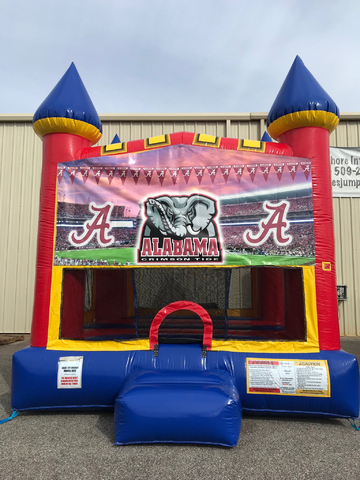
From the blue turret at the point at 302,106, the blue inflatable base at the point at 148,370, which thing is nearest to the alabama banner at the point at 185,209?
the blue turret at the point at 302,106

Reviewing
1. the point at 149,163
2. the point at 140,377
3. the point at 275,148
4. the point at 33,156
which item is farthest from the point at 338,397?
the point at 33,156

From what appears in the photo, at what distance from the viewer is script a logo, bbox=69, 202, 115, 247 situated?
3482mm

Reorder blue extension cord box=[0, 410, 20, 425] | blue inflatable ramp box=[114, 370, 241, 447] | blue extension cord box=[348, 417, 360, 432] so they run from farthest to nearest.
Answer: blue extension cord box=[0, 410, 20, 425] → blue extension cord box=[348, 417, 360, 432] → blue inflatable ramp box=[114, 370, 241, 447]

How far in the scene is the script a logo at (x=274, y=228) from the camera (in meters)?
3.36

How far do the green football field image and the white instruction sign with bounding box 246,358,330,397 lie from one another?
2.83ft

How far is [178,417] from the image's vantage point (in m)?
2.49

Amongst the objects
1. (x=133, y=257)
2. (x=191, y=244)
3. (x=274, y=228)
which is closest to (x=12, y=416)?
(x=133, y=257)

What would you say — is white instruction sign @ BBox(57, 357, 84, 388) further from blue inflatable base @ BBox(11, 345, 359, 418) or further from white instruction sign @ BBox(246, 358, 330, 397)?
white instruction sign @ BBox(246, 358, 330, 397)

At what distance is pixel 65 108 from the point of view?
12.0 ft

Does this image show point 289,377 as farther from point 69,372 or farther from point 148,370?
point 69,372

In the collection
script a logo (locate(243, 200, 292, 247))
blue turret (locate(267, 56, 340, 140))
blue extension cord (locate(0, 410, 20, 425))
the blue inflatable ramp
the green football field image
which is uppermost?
blue turret (locate(267, 56, 340, 140))

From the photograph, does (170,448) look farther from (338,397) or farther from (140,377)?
(338,397)

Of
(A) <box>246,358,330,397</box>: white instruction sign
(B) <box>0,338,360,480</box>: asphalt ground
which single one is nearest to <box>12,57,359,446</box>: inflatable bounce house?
(A) <box>246,358,330,397</box>: white instruction sign

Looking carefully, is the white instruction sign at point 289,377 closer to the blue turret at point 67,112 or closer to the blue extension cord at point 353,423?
the blue extension cord at point 353,423
